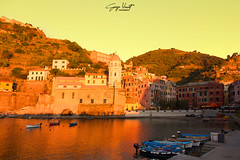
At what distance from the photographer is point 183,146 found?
2000 centimetres

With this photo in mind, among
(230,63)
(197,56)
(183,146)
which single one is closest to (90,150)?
(183,146)

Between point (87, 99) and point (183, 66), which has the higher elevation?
point (183, 66)

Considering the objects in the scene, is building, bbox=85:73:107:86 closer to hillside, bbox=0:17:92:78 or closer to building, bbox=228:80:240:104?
hillside, bbox=0:17:92:78

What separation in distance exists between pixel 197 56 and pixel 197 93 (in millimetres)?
111273

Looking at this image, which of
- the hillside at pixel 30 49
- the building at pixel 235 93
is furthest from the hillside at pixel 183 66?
the hillside at pixel 30 49

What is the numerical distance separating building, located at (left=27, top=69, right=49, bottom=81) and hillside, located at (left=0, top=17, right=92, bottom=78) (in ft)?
33.5

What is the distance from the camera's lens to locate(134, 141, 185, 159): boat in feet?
59.0

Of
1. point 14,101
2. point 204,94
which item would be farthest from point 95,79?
point 204,94

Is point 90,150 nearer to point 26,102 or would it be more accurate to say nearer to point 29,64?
point 26,102

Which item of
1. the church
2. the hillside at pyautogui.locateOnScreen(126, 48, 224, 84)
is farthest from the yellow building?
the hillside at pyautogui.locateOnScreen(126, 48, 224, 84)

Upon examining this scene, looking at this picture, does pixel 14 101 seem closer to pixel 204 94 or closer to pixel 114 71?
pixel 114 71

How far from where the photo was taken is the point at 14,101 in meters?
65.0

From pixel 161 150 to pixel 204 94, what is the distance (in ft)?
198

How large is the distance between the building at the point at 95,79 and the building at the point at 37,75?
17.3m
